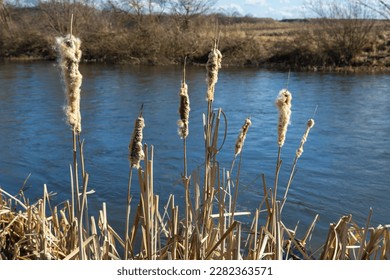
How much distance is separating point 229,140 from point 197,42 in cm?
1294

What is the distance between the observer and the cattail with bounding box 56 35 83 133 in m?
1.44

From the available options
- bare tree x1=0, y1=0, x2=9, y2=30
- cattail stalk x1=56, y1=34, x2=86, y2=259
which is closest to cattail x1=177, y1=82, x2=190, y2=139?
cattail stalk x1=56, y1=34, x2=86, y2=259

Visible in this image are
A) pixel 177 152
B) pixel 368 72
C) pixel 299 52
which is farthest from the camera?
pixel 299 52

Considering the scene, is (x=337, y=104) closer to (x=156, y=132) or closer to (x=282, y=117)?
(x=156, y=132)

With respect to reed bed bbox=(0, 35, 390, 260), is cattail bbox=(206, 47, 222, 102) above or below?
above

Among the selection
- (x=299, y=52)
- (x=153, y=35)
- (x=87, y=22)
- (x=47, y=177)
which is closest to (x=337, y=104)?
(x=47, y=177)

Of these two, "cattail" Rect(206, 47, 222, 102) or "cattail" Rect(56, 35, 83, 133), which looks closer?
"cattail" Rect(56, 35, 83, 133)

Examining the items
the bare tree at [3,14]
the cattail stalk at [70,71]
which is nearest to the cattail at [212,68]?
the cattail stalk at [70,71]

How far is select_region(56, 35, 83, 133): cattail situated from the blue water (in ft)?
2.81

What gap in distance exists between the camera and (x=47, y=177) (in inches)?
244

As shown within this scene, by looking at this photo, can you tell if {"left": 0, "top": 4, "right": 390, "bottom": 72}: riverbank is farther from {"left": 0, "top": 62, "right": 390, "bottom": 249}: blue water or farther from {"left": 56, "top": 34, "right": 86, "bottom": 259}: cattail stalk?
{"left": 56, "top": 34, "right": 86, "bottom": 259}: cattail stalk

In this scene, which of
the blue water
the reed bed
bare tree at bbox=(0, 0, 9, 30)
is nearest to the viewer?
the reed bed

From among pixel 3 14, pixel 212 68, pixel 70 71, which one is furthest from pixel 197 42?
pixel 70 71

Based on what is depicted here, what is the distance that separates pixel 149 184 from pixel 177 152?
545 cm
